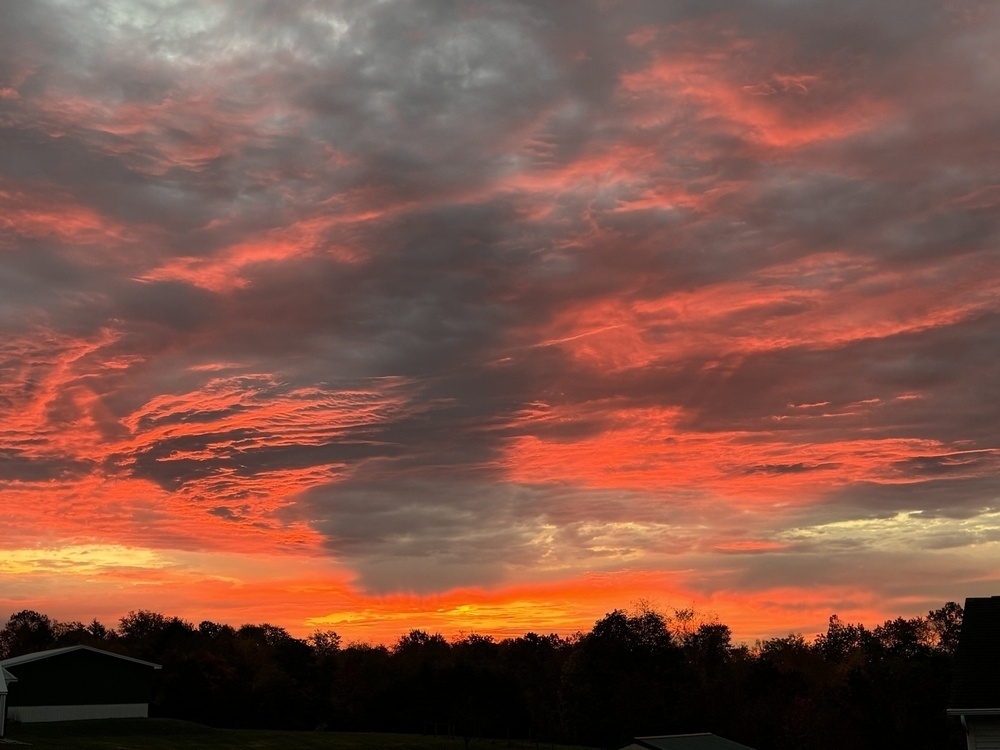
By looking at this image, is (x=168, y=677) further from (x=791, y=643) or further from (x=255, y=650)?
(x=791, y=643)

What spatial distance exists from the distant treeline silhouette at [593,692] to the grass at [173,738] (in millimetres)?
10742

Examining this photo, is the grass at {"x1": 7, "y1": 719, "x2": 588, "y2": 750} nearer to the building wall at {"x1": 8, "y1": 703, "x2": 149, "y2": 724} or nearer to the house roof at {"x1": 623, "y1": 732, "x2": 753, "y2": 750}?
the building wall at {"x1": 8, "y1": 703, "x2": 149, "y2": 724}

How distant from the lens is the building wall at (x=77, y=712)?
3125 inches

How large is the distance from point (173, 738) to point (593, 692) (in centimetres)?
4580

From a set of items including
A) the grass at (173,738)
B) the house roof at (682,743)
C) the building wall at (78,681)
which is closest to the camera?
the house roof at (682,743)

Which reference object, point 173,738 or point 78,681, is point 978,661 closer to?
point 173,738

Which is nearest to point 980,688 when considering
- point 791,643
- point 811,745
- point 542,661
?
point 811,745

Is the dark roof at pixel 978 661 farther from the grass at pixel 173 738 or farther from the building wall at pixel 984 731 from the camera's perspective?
the grass at pixel 173 738

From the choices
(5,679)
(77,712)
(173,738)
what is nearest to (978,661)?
(173,738)

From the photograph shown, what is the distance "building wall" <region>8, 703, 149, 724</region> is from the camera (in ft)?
260

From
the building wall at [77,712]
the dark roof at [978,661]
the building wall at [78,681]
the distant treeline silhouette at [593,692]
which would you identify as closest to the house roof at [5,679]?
the building wall at [78,681]

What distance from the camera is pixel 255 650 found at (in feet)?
400

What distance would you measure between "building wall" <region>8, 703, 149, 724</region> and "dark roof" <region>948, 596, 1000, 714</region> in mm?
70244

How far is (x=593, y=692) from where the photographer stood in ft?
347
